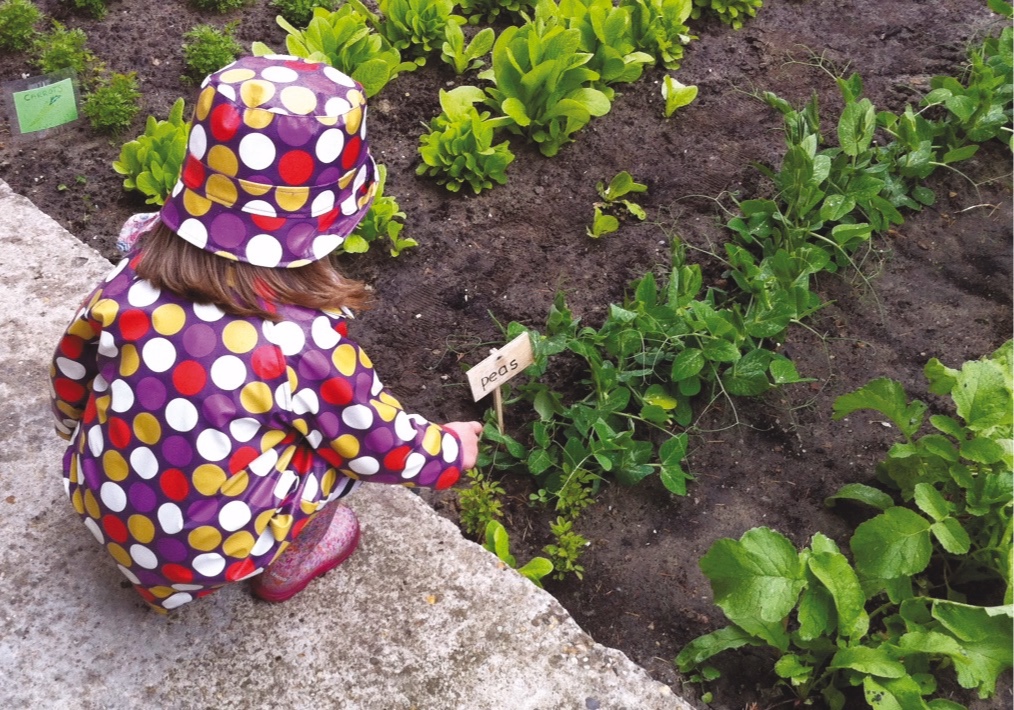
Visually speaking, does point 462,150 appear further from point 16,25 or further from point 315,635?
point 16,25

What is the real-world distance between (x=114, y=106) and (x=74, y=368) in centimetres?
182

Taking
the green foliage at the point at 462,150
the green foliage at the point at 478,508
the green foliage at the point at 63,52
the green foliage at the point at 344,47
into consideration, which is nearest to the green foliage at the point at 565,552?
the green foliage at the point at 478,508

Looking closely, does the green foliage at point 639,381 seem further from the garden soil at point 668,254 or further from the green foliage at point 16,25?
the green foliage at point 16,25

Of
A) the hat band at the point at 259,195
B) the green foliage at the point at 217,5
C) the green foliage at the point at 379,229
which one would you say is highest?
the hat band at the point at 259,195

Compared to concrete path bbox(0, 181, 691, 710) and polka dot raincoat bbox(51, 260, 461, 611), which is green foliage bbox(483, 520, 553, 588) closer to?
concrete path bbox(0, 181, 691, 710)

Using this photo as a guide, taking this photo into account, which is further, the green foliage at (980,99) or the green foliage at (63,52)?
the green foliage at (63,52)

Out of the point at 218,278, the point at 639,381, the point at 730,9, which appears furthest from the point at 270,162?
the point at 730,9

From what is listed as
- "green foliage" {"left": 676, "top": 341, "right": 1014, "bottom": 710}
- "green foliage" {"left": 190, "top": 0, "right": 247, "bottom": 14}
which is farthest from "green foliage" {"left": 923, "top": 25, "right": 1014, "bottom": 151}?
"green foliage" {"left": 190, "top": 0, "right": 247, "bottom": 14}

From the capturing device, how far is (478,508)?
2365mm

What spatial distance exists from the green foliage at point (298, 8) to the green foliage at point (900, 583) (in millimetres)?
2678

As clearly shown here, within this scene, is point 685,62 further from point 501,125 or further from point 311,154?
point 311,154

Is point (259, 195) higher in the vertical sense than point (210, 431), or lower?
higher

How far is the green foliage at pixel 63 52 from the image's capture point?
339 cm

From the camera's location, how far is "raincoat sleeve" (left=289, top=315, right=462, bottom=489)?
164 cm
